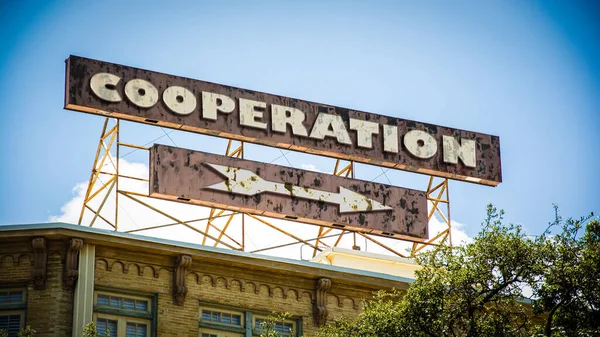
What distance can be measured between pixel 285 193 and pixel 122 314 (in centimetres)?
779

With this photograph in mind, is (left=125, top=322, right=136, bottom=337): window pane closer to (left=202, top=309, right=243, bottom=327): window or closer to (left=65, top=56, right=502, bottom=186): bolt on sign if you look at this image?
(left=202, top=309, right=243, bottom=327): window

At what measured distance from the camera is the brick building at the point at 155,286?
40938mm

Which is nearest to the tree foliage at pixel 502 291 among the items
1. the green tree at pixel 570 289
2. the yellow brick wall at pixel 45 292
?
the green tree at pixel 570 289

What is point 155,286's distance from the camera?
42406mm

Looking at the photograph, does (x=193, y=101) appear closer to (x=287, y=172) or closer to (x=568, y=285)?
(x=287, y=172)

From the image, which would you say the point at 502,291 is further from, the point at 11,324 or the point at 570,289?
the point at 11,324

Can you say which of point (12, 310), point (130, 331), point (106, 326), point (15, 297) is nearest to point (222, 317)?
point (130, 331)

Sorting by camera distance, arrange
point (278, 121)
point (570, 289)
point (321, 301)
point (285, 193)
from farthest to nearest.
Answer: point (278, 121), point (285, 193), point (321, 301), point (570, 289)

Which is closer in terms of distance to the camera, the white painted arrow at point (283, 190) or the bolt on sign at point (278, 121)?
the bolt on sign at point (278, 121)

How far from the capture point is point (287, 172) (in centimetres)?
4731

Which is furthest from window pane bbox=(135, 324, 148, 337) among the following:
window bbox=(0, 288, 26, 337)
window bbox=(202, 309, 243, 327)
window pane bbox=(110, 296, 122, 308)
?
window bbox=(0, 288, 26, 337)

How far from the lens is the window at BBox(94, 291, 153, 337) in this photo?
41.2 metres

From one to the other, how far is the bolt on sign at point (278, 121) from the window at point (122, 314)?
6749mm

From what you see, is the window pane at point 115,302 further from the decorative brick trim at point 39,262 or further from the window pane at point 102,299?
the decorative brick trim at point 39,262
